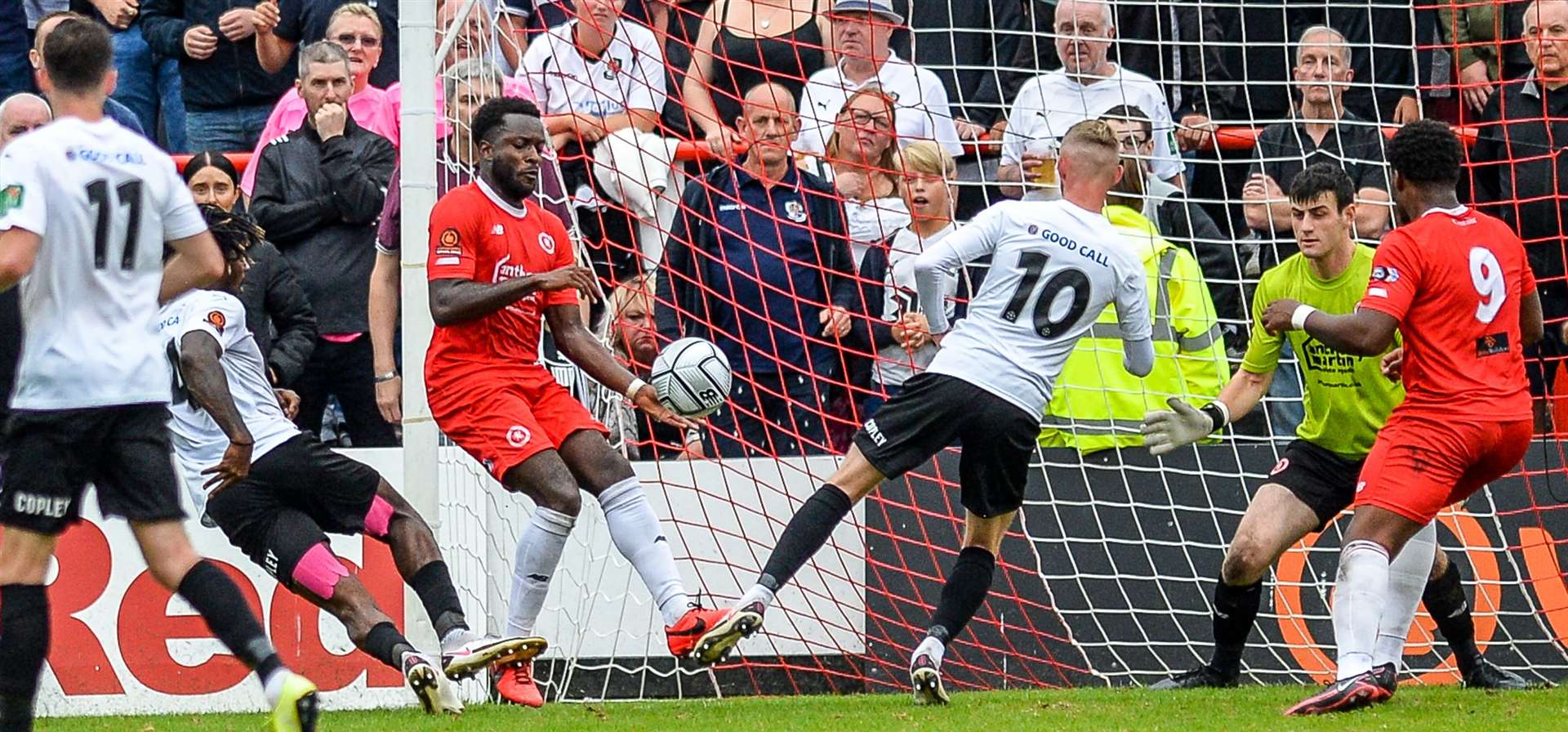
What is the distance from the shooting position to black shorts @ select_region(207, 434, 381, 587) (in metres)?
7.47

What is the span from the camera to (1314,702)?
664cm

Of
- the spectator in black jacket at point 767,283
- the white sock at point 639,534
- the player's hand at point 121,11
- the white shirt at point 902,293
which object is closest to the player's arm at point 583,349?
the white sock at point 639,534

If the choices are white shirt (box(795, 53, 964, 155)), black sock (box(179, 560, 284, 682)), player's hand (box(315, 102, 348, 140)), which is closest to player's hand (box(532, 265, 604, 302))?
black sock (box(179, 560, 284, 682))

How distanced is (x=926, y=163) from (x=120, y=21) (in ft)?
16.5

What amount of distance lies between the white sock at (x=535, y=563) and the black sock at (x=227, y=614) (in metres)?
2.01

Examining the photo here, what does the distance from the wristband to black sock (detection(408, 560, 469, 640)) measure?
117 inches

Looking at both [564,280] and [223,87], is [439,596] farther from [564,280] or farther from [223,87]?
[223,87]

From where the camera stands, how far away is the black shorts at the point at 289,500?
24.5 feet

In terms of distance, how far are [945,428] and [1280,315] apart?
1.29 m

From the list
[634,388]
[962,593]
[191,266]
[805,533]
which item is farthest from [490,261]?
[962,593]

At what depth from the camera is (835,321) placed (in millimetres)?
9516

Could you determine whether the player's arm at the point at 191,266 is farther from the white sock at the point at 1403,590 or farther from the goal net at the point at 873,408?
the white sock at the point at 1403,590

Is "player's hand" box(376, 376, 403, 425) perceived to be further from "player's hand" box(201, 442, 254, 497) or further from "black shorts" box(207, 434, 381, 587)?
"player's hand" box(201, 442, 254, 497)

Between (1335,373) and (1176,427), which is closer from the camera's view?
(1176,427)
